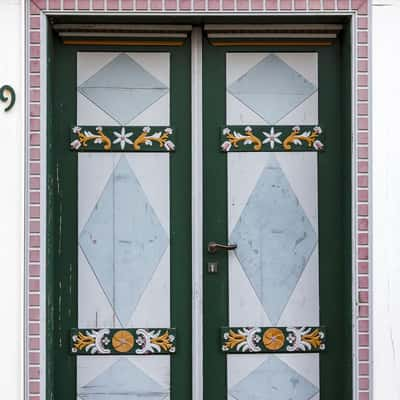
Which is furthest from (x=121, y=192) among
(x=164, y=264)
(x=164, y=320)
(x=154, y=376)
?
(x=154, y=376)

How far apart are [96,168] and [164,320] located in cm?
91

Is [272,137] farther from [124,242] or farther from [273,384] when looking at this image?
[273,384]

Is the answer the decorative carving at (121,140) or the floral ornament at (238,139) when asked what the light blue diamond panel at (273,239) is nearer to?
the floral ornament at (238,139)

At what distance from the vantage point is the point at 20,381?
13.0 feet

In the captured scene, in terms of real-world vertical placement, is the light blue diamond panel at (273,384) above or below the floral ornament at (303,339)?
below

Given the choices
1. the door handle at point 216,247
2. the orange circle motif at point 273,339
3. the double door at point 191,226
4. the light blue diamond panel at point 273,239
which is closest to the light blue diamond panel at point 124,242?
the double door at point 191,226

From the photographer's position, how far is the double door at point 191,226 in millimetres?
4262

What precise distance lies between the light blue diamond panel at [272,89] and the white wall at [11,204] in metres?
1.18

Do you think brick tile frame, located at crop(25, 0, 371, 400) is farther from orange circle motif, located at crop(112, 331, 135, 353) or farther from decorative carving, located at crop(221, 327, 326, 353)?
orange circle motif, located at crop(112, 331, 135, 353)

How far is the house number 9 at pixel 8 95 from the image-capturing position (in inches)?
157

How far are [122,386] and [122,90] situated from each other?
1.62m

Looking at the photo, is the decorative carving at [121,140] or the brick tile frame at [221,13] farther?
the decorative carving at [121,140]
